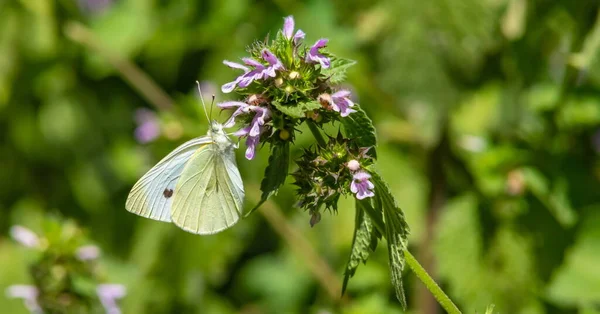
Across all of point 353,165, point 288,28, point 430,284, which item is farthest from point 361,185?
point 288,28

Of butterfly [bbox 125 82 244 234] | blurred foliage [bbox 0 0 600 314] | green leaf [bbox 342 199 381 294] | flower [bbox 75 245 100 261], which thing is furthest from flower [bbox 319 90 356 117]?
flower [bbox 75 245 100 261]

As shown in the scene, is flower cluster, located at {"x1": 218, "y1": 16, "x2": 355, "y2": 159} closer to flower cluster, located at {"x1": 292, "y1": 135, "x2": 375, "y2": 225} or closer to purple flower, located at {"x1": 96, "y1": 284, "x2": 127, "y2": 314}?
flower cluster, located at {"x1": 292, "y1": 135, "x2": 375, "y2": 225}

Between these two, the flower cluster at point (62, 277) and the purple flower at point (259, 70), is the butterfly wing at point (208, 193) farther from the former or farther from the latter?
the flower cluster at point (62, 277)

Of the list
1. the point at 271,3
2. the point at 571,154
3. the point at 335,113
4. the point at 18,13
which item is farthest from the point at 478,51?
the point at 18,13

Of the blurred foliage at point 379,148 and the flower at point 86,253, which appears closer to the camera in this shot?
the flower at point 86,253

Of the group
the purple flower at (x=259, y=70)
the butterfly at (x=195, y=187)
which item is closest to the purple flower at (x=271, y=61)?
the purple flower at (x=259, y=70)

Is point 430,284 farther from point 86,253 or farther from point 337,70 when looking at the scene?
point 86,253
